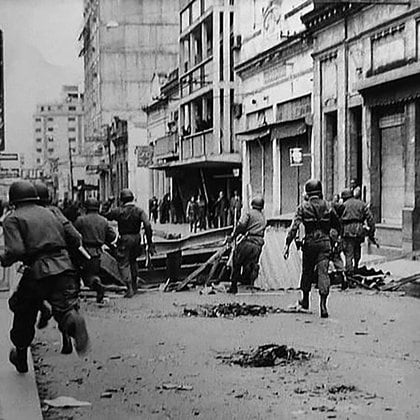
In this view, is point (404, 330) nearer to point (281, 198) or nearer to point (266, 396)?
point (266, 396)

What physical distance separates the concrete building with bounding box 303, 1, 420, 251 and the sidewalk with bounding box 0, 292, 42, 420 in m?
12.4

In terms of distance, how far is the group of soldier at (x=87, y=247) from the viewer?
25.3ft

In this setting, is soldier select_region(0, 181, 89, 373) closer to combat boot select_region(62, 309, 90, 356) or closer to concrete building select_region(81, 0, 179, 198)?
combat boot select_region(62, 309, 90, 356)

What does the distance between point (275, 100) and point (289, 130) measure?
7.32 ft

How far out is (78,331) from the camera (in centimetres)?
762

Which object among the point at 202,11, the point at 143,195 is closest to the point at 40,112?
the point at 143,195

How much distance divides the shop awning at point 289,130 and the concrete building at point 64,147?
5559 millimetres

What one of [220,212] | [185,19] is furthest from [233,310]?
[185,19]

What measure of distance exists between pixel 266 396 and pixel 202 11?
116 ft

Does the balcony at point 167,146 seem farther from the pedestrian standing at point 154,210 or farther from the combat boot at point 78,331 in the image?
the combat boot at point 78,331

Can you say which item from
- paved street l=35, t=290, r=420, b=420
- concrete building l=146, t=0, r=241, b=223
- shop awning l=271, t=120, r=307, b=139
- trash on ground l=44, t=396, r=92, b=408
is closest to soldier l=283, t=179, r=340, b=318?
paved street l=35, t=290, r=420, b=420

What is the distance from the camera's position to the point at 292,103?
2981 centimetres

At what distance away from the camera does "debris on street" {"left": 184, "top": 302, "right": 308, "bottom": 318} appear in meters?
12.3

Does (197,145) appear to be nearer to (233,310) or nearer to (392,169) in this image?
(392,169)
